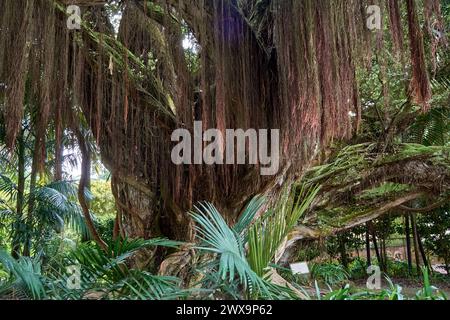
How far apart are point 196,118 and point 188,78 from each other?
1.28 ft

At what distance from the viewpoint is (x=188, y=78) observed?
2.02 meters

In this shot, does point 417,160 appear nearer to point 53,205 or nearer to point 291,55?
point 291,55

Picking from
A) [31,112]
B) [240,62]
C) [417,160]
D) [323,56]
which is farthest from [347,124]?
[417,160]

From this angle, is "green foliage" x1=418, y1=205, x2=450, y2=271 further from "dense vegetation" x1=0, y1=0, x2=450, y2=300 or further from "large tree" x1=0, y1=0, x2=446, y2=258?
"large tree" x1=0, y1=0, x2=446, y2=258

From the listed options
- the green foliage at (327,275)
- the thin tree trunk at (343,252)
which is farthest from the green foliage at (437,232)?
the green foliage at (327,275)

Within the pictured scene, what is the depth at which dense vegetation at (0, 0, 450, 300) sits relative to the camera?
4.26 ft

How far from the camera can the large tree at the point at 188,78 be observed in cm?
151

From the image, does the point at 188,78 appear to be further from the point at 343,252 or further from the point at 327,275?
the point at 343,252

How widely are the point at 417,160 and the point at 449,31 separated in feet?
3.82

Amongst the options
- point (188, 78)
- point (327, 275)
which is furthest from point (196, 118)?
point (327, 275)

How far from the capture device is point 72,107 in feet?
6.38

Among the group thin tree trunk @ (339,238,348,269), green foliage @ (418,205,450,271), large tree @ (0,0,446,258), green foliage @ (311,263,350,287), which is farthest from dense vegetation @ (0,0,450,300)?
thin tree trunk @ (339,238,348,269)

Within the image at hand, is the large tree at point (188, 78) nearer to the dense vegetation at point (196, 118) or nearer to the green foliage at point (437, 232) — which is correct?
the dense vegetation at point (196, 118)
